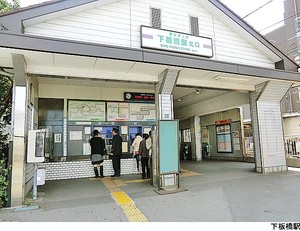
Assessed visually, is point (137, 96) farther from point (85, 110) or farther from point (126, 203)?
point (126, 203)

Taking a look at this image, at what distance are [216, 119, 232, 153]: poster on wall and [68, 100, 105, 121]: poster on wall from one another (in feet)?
23.4

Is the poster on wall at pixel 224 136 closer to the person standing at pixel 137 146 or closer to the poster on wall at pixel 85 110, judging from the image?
the person standing at pixel 137 146

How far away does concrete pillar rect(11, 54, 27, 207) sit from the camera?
449 centimetres

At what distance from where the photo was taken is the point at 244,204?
4293mm

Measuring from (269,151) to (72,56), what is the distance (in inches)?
275

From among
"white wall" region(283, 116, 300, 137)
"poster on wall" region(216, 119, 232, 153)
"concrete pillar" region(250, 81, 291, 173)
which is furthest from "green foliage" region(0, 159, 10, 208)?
"white wall" region(283, 116, 300, 137)

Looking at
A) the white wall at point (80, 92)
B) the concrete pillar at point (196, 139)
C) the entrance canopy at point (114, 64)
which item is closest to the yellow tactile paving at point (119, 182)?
the entrance canopy at point (114, 64)

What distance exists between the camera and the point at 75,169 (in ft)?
24.6

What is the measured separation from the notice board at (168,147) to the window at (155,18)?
2638 mm

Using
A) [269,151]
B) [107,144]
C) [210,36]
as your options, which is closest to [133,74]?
[210,36]

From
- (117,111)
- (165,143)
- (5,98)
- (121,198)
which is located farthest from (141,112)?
(5,98)

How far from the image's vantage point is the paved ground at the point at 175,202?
3715 millimetres

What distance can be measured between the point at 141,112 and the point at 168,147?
338cm

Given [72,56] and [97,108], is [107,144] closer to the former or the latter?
[97,108]
